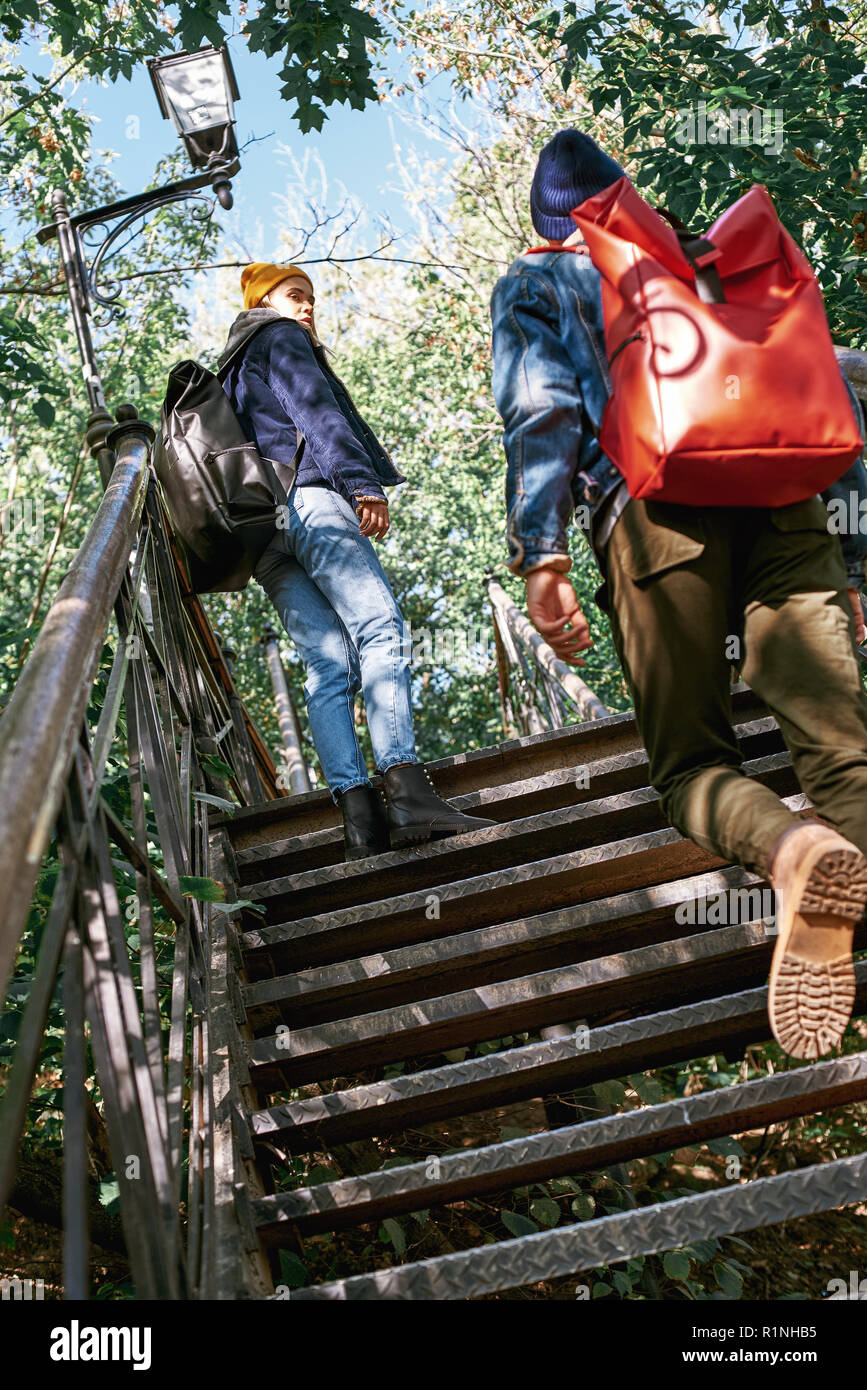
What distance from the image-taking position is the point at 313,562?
11.0 feet

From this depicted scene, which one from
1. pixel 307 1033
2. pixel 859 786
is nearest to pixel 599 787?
pixel 307 1033

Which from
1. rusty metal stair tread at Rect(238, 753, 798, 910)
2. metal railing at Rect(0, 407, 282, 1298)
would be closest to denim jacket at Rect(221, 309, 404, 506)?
metal railing at Rect(0, 407, 282, 1298)

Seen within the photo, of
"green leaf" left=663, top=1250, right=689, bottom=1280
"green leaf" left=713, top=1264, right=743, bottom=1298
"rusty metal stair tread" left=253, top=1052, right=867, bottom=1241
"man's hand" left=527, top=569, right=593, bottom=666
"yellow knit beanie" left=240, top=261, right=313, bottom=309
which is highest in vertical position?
"yellow knit beanie" left=240, top=261, right=313, bottom=309

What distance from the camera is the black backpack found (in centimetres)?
343

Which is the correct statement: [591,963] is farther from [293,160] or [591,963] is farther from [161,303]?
[293,160]

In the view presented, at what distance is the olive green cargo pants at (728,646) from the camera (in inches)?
79.2

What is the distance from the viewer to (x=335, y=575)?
10.9 ft

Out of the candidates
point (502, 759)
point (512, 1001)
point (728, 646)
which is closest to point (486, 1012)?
point (512, 1001)

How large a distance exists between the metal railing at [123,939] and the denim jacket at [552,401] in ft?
2.59

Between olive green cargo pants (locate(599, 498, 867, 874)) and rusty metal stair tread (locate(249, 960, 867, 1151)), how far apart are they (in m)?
0.50

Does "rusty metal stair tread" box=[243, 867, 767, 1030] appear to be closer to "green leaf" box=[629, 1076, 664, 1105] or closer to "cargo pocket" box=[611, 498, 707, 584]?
"green leaf" box=[629, 1076, 664, 1105]

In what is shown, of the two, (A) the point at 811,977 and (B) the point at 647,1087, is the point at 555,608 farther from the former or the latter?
(B) the point at 647,1087

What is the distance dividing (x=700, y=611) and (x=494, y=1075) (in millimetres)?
1015

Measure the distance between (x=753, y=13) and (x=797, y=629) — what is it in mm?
3977
